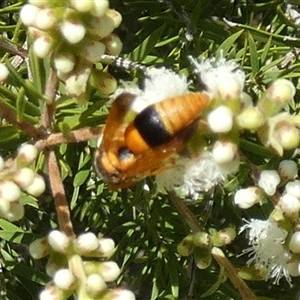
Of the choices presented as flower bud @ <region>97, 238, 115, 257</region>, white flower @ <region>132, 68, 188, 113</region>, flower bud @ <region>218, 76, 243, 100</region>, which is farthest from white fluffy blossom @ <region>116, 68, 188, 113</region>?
flower bud @ <region>97, 238, 115, 257</region>

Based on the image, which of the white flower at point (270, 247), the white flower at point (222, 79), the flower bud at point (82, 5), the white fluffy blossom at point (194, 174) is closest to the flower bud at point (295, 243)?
the white flower at point (270, 247)

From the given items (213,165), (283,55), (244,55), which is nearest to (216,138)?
(213,165)

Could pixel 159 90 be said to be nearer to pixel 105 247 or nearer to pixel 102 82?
pixel 102 82

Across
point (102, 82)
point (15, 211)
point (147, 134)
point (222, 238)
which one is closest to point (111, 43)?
point (102, 82)

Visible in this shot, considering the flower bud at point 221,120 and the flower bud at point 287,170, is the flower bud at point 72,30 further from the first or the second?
the flower bud at point 287,170

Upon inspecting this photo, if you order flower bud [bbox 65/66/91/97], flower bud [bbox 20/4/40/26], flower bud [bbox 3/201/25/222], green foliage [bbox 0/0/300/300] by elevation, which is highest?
flower bud [bbox 20/4/40/26]

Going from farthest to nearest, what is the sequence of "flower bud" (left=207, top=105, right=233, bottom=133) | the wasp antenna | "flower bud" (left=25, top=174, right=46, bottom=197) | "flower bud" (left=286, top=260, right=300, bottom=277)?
the wasp antenna, "flower bud" (left=286, top=260, right=300, bottom=277), "flower bud" (left=25, top=174, right=46, bottom=197), "flower bud" (left=207, top=105, right=233, bottom=133)

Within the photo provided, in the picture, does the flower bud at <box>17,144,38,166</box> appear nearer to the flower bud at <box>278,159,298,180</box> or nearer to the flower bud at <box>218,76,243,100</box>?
the flower bud at <box>218,76,243,100</box>
